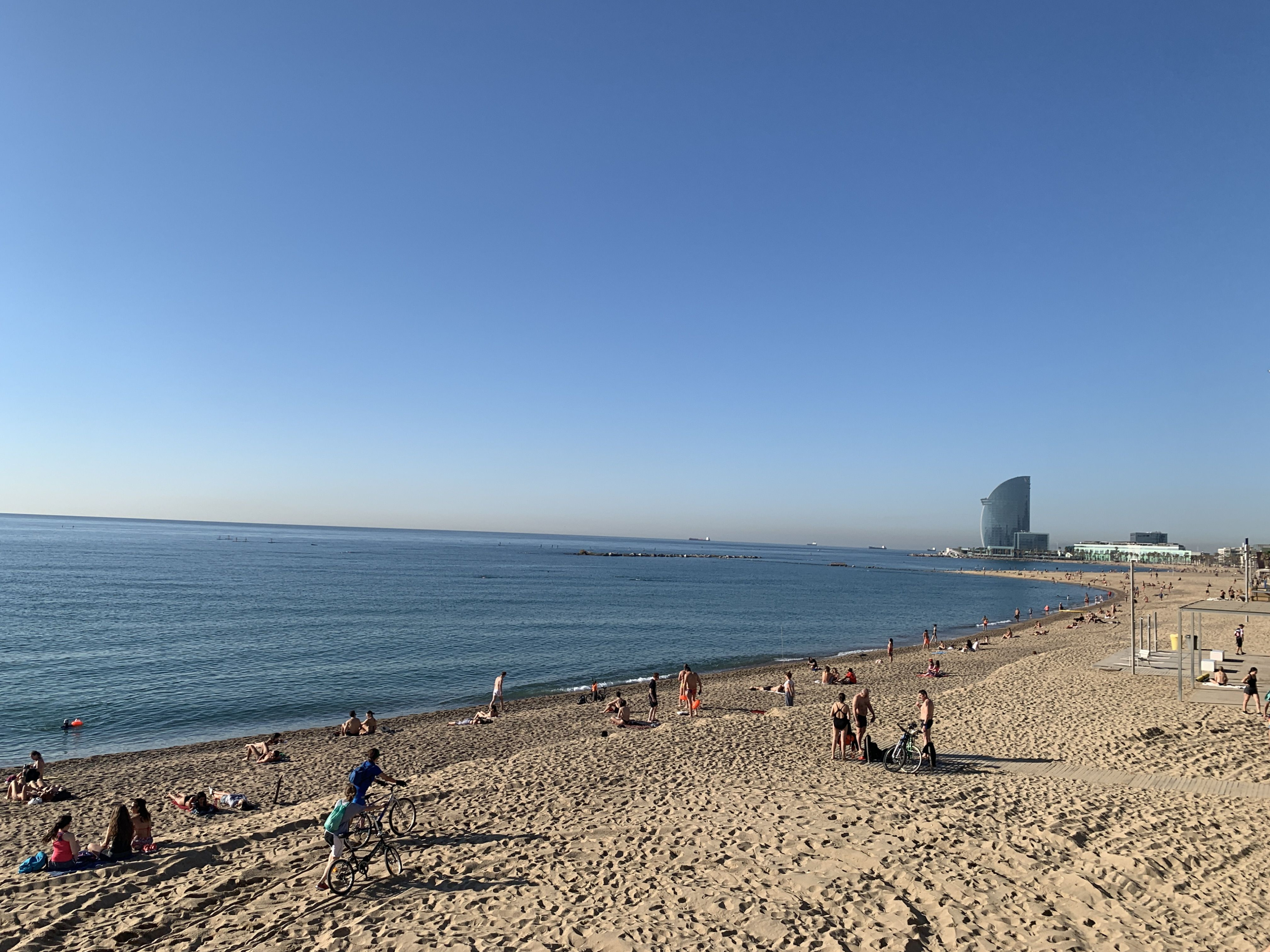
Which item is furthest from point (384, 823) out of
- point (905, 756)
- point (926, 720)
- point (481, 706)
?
point (481, 706)

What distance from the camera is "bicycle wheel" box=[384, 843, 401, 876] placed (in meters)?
8.11

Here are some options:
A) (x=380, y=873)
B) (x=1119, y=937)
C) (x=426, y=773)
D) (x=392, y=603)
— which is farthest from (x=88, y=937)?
(x=392, y=603)

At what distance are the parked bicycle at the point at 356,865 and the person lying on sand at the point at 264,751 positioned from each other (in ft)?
30.5

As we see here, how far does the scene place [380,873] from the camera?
8.16m

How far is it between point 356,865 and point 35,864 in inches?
189

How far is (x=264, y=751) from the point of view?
16531 millimetres

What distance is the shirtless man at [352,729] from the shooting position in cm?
1872

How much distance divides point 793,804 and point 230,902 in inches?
289

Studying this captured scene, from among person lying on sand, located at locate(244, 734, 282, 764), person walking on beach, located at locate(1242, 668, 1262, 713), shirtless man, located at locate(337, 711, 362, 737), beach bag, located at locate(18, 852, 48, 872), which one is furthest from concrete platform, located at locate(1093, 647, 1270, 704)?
beach bag, located at locate(18, 852, 48, 872)

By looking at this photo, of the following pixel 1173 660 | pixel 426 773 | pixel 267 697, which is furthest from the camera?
Answer: pixel 267 697

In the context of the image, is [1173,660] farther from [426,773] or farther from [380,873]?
[380,873]

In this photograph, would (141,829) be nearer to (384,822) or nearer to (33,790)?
(384,822)

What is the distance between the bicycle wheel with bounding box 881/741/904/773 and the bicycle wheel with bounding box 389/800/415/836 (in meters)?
8.05

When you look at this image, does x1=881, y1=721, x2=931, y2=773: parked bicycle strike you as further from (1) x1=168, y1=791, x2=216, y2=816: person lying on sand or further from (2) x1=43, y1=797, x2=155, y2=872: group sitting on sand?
(1) x1=168, y1=791, x2=216, y2=816: person lying on sand
